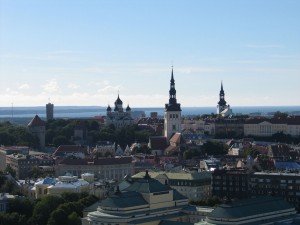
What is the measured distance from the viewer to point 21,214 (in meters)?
56.8

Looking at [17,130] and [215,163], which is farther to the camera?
[17,130]

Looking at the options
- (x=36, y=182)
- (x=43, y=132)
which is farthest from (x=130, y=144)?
(x=36, y=182)

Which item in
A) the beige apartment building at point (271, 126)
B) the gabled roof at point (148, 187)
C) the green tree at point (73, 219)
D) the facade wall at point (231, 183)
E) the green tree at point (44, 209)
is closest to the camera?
the gabled roof at point (148, 187)

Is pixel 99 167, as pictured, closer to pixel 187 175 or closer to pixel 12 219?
pixel 187 175

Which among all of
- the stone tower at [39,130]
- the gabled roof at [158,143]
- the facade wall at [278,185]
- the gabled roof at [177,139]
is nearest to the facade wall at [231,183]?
the facade wall at [278,185]

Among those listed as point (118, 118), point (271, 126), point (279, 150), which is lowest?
point (279, 150)

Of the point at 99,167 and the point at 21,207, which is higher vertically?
the point at 99,167

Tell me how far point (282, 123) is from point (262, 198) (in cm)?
8041

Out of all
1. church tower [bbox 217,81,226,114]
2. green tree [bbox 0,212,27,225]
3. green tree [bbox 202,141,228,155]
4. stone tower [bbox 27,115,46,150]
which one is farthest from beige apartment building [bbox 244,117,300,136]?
green tree [bbox 0,212,27,225]

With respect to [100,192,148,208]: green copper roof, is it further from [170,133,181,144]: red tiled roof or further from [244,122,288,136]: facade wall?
[244,122,288,136]: facade wall

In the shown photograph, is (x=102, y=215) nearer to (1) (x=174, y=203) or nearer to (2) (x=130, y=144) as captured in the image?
(1) (x=174, y=203)

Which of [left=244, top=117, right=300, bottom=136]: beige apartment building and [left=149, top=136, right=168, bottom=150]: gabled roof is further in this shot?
[left=244, top=117, right=300, bottom=136]: beige apartment building

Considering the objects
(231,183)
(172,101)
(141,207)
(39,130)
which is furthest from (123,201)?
(39,130)

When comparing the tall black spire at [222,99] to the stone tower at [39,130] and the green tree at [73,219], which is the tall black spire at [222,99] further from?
the green tree at [73,219]
